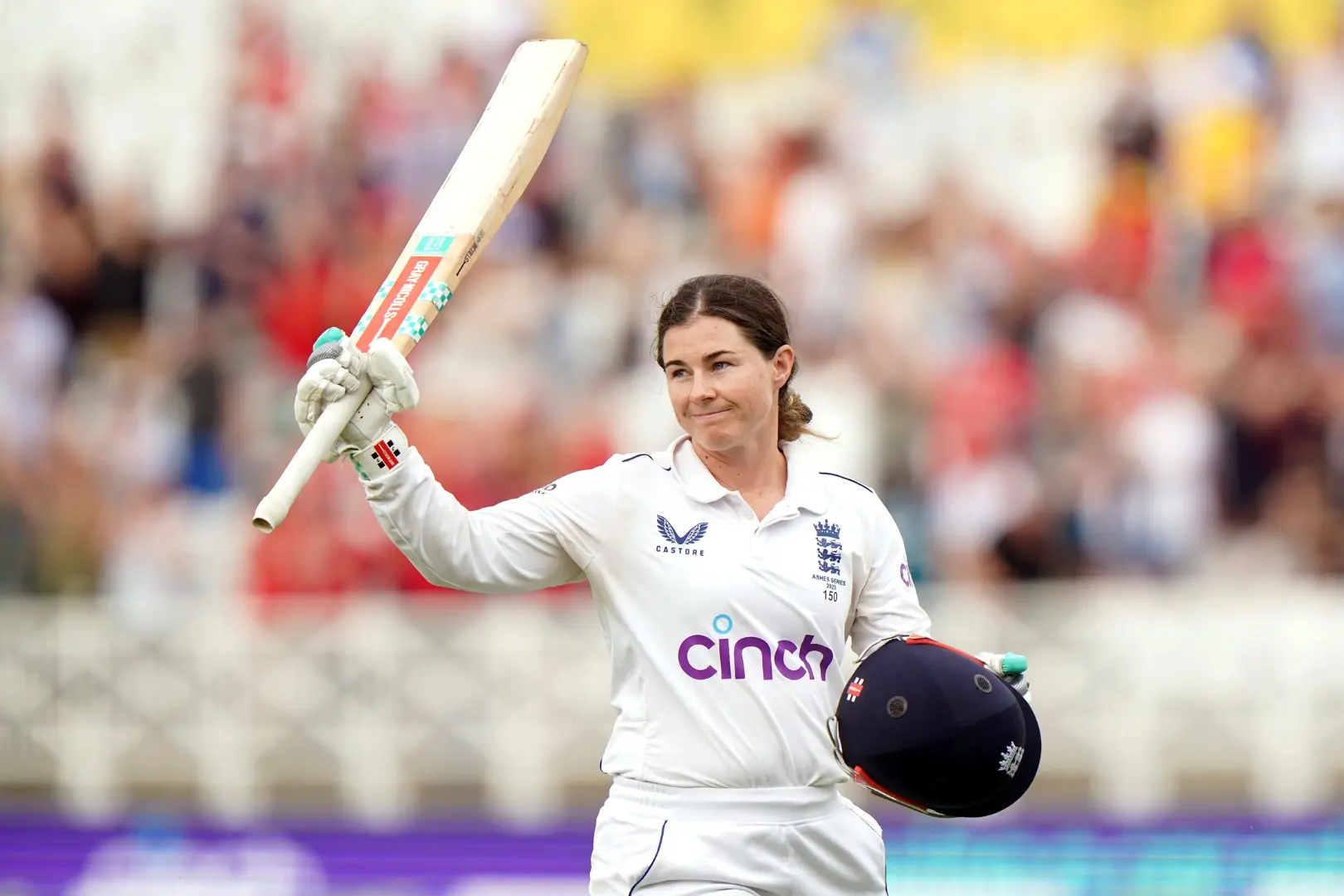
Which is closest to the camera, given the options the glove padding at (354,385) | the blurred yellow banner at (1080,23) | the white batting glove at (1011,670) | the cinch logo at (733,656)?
the glove padding at (354,385)

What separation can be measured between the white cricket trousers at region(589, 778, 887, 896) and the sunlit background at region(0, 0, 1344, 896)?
12.7 feet

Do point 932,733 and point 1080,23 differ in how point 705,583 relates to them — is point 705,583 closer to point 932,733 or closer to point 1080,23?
point 932,733

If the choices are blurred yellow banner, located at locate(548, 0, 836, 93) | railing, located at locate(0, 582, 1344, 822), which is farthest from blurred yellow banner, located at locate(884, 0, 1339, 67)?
railing, located at locate(0, 582, 1344, 822)

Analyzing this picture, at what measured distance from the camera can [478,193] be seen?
177 inches

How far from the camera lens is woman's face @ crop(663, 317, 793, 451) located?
158 inches

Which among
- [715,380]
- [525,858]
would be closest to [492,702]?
[525,858]

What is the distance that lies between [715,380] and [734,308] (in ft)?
0.52

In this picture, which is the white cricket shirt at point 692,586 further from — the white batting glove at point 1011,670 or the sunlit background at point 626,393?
the sunlit background at point 626,393

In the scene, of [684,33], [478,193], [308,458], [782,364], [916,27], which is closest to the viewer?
[308,458]

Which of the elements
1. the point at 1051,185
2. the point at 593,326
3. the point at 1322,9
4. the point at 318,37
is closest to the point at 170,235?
the point at 318,37

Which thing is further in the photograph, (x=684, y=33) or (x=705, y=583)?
(x=684, y=33)

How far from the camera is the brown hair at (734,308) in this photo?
4.05 metres

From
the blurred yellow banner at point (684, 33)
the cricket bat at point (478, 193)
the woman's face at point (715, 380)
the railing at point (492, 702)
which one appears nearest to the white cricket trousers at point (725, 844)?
the woman's face at point (715, 380)

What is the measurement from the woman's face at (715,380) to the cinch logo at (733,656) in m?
0.39
